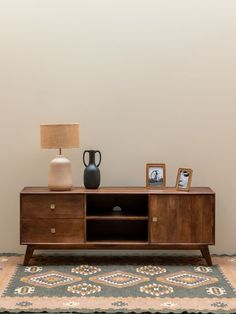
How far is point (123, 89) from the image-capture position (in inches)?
186

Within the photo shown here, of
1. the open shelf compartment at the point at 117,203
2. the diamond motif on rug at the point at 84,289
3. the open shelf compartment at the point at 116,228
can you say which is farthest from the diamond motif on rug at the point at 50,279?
the open shelf compartment at the point at 117,203

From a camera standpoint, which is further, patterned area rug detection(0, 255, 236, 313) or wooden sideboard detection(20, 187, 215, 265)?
wooden sideboard detection(20, 187, 215, 265)

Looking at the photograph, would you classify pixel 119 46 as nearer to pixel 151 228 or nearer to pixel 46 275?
pixel 151 228

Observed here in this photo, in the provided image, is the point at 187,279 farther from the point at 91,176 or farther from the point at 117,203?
the point at 91,176

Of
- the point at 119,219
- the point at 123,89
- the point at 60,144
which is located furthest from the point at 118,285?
the point at 123,89

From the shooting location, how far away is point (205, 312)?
11.2ft

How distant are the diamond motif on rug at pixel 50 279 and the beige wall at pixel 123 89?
736 mm

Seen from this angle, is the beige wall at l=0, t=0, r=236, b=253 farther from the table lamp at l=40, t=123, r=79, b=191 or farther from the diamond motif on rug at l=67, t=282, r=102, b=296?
the diamond motif on rug at l=67, t=282, r=102, b=296

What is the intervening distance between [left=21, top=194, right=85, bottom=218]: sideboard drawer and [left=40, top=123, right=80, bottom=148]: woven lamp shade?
38cm

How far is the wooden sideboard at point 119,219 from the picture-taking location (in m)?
4.36

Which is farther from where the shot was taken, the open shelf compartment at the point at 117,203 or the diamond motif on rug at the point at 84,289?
the open shelf compartment at the point at 117,203

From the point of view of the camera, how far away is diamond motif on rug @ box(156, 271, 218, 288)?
3.93 m

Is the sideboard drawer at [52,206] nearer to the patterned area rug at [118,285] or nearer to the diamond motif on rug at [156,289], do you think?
the patterned area rug at [118,285]

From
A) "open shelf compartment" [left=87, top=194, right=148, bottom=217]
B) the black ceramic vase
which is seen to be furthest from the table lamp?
"open shelf compartment" [left=87, top=194, right=148, bottom=217]
